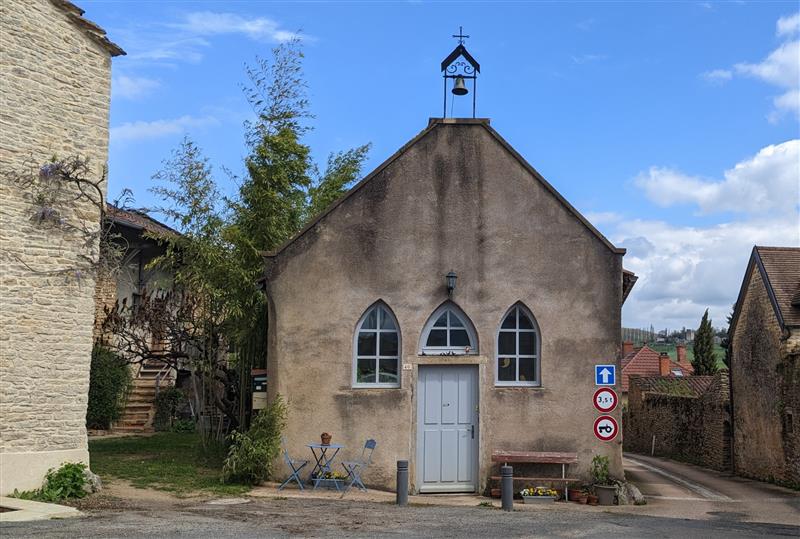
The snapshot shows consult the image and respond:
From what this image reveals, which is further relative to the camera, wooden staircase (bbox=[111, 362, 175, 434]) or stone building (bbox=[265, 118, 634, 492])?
wooden staircase (bbox=[111, 362, 175, 434])

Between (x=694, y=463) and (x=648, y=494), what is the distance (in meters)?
10.7

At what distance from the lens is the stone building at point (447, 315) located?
14.4 metres

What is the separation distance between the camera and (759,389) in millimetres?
19844

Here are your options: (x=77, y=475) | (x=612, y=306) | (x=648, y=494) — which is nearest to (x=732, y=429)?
(x=648, y=494)

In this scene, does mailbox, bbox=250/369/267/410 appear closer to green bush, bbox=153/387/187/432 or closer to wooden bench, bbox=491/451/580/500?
→ wooden bench, bbox=491/451/580/500

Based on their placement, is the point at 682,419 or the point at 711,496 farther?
the point at 682,419

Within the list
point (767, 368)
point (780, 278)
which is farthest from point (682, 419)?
point (780, 278)

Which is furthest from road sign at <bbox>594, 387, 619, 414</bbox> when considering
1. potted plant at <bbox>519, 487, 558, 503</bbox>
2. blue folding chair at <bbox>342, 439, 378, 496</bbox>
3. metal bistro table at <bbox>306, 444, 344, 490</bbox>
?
metal bistro table at <bbox>306, 444, 344, 490</bbox>

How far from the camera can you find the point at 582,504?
45.1 ft

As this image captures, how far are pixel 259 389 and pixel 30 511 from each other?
14.9ft

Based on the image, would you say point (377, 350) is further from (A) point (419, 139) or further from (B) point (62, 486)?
(B) point (62, 486)

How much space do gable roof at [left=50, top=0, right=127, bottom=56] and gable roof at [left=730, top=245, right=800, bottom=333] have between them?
14373 millimetres

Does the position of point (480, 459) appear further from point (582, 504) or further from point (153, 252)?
point (153, 252)

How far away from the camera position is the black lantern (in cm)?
1448
